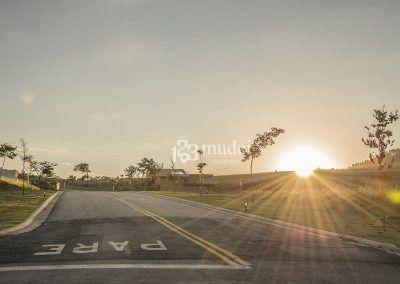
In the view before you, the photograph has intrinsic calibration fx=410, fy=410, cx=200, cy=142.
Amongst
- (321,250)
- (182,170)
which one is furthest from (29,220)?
(182,170)

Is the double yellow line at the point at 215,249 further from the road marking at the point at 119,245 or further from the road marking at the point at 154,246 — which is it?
the road marking at the point at 119,245

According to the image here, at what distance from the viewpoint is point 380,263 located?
31.8 ft

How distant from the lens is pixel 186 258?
9656mm

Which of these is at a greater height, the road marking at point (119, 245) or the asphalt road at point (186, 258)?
the road marking at point (119, 245)

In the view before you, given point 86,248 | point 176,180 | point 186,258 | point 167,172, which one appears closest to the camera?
point 186,258

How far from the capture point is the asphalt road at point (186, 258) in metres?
7.79

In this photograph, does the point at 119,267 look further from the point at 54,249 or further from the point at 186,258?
the point at 54,249

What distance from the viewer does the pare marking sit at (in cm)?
1063

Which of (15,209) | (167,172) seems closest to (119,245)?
(15,209)

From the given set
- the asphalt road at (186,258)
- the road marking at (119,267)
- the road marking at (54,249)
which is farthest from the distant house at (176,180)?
the road marking at (119,267)

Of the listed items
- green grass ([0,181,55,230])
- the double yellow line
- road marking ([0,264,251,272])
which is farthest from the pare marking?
green grass ([0,181,55,230])

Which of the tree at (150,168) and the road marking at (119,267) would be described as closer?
the road marking at (119,267)

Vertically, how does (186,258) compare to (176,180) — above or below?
below

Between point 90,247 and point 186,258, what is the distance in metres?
3.16
